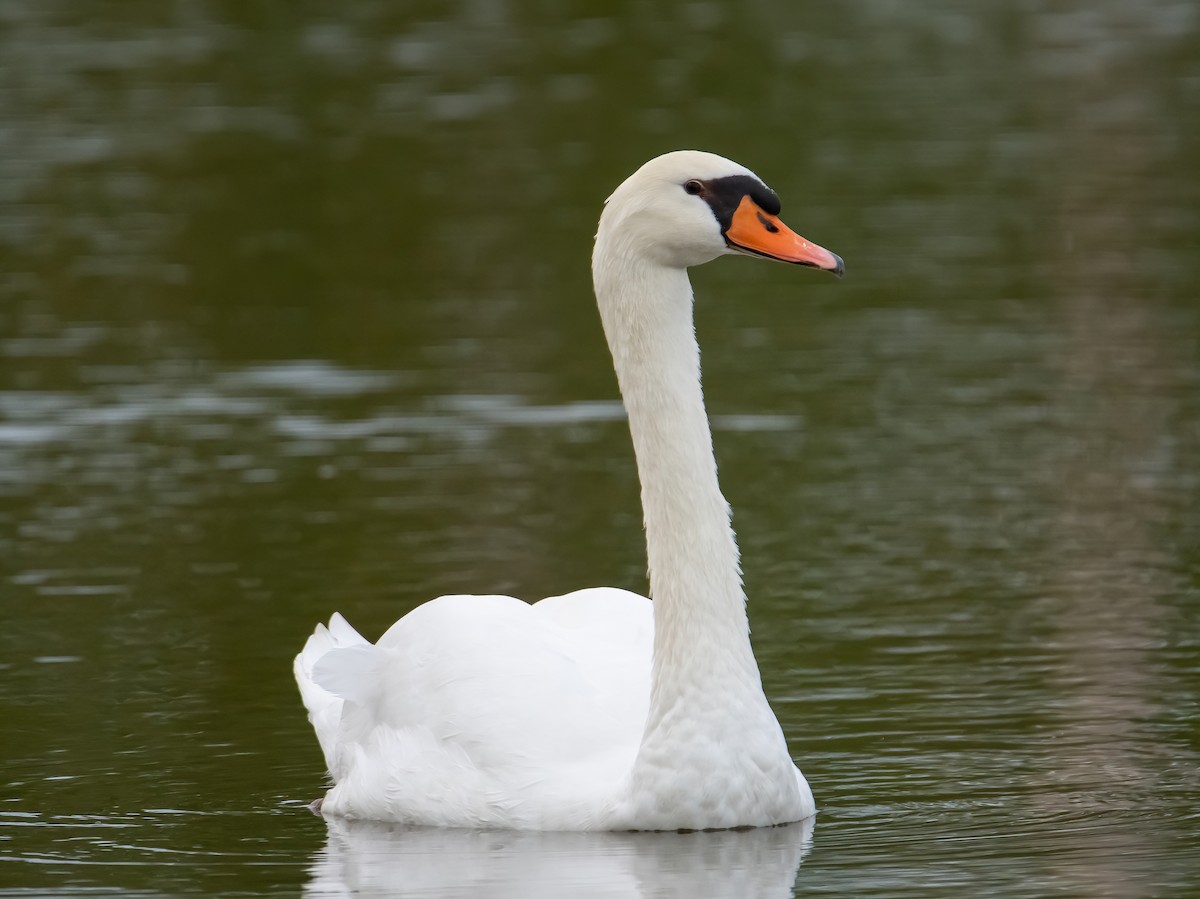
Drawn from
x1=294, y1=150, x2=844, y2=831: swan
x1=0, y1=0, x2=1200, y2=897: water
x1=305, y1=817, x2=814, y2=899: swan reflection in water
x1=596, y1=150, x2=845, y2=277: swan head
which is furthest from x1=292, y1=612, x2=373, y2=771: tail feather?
x1=596, y1=150, x2=845, y2=277: swan head

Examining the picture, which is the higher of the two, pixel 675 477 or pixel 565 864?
pixel 675 477

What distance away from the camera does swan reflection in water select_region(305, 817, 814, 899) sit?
7.26 m

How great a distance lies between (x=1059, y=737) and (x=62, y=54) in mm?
27475

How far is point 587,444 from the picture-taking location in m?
14.4

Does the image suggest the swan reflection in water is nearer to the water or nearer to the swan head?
the water

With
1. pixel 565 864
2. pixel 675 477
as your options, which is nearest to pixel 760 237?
pixel 675 477

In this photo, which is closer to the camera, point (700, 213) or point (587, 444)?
point (700, 213)

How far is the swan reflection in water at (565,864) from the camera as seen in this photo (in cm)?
726

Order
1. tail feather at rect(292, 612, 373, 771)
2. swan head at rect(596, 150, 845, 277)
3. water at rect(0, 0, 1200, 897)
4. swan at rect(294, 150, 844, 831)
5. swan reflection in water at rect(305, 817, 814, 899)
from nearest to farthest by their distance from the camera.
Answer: swan reflection in water at rect(305, 817, 814, 899)
swan at rect(294, 150, 844, 831)
swan head at rect(596, 150, 845, 277)
water at rect(0, 0, 1200, 897)
tail feather at rect(292, 612, 373, 771)

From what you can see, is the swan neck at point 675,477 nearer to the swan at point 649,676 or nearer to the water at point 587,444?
the swan at point 649,676

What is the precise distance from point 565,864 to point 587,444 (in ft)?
23.0

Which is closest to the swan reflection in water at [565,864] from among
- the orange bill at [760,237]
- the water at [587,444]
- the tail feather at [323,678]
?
the water at [587,444]

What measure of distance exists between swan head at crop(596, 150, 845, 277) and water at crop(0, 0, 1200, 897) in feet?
5.76

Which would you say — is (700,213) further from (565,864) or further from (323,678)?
(323,678)
